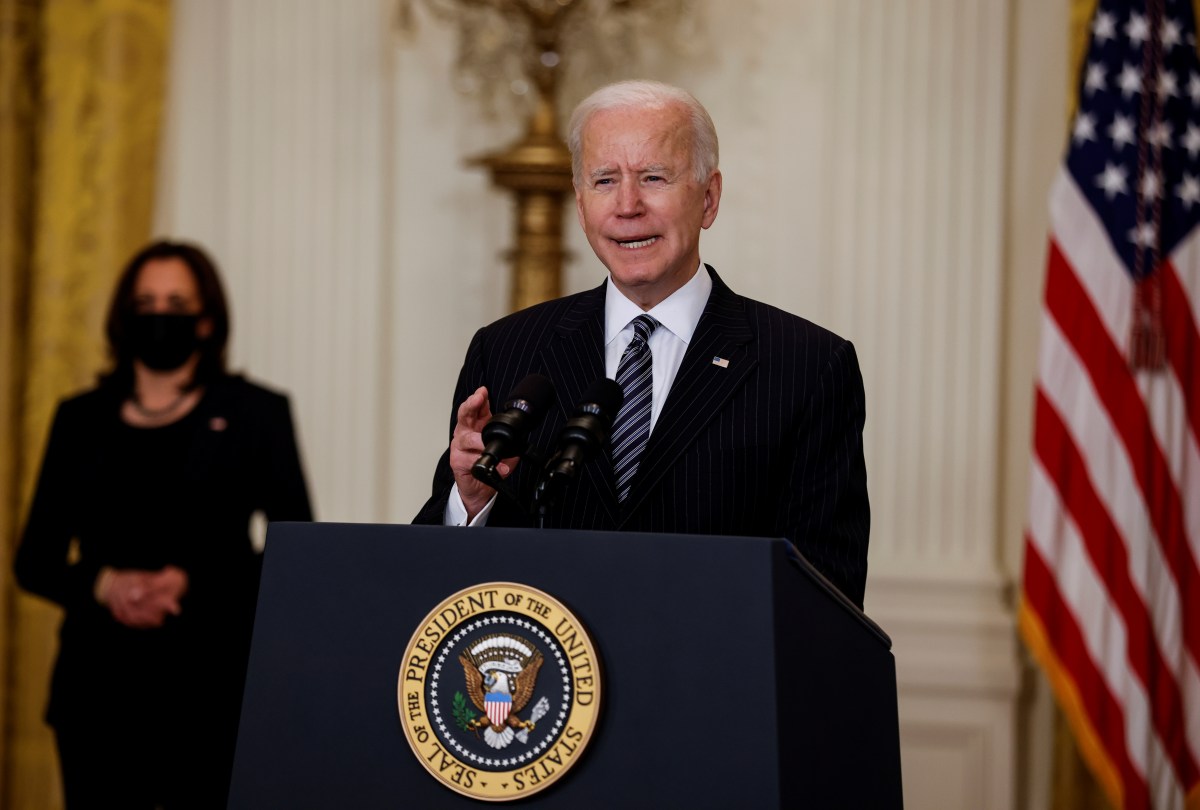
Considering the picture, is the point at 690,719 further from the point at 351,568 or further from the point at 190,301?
the point at 190,301

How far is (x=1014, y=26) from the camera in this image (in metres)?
4.99

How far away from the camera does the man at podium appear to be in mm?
2236

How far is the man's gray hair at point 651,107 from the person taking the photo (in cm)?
232

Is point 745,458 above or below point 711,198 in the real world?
below

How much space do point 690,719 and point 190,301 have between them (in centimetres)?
288

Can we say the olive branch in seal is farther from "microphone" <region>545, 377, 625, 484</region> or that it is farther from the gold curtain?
the gold curtain

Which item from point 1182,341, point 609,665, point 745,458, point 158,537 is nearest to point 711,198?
point 745,458

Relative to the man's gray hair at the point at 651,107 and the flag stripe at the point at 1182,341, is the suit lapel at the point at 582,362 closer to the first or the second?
the man's gray hair at the point at 651,107

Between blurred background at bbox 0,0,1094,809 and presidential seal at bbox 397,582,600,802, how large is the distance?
333 cm

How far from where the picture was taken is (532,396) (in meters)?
1.90

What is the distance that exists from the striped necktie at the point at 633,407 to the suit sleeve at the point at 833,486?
248 millimetres

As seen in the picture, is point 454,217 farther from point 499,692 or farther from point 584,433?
point 499,692

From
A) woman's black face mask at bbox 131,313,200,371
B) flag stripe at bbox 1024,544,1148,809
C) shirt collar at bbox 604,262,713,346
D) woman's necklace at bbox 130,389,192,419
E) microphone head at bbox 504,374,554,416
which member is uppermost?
woman's black face mask at bbox 131,313,200,371

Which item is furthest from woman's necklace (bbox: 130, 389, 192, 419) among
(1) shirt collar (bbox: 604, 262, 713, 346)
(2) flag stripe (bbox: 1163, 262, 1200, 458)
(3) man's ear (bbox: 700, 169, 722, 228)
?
(2) flag stripe (bbox: 1163, 262, 1200, 458)
